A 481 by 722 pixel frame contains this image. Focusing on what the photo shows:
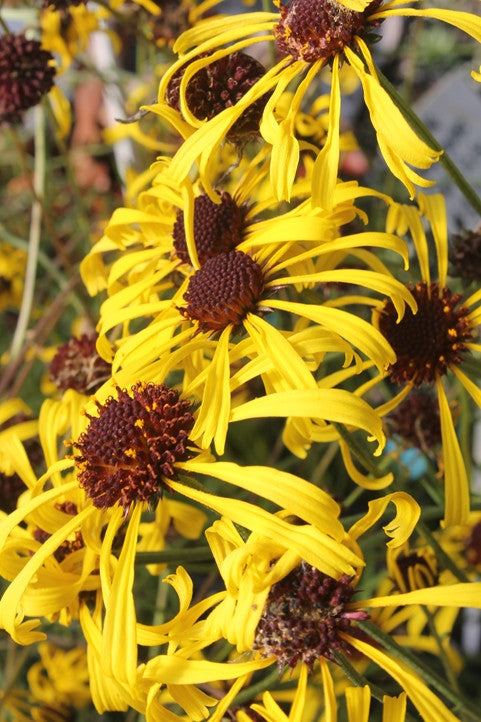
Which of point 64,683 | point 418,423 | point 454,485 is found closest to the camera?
point 454,485

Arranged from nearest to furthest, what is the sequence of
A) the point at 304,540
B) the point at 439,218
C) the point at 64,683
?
the point at 304,540 → the point at 439,218 → the point at 64,683

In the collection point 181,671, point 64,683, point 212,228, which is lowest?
point 64,683

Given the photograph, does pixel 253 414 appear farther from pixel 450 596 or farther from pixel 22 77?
pixel 22 77

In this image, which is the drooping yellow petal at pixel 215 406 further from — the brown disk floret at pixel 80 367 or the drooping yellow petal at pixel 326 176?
the brown disk floret at pixel 80 367

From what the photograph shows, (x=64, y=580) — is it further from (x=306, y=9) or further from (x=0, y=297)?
(x=0, y=297)

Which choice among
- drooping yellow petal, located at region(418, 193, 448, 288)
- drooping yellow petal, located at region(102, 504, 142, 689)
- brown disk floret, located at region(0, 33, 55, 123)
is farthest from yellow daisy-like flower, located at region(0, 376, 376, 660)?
brown disk floret, located at region(0, 33, 55, 123)

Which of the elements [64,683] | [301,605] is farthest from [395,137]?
[64,683]

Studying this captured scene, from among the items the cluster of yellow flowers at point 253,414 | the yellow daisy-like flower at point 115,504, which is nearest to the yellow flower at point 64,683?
the cluster of yellow flowers at point 253,414

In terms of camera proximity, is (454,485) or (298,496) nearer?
(298,496)
